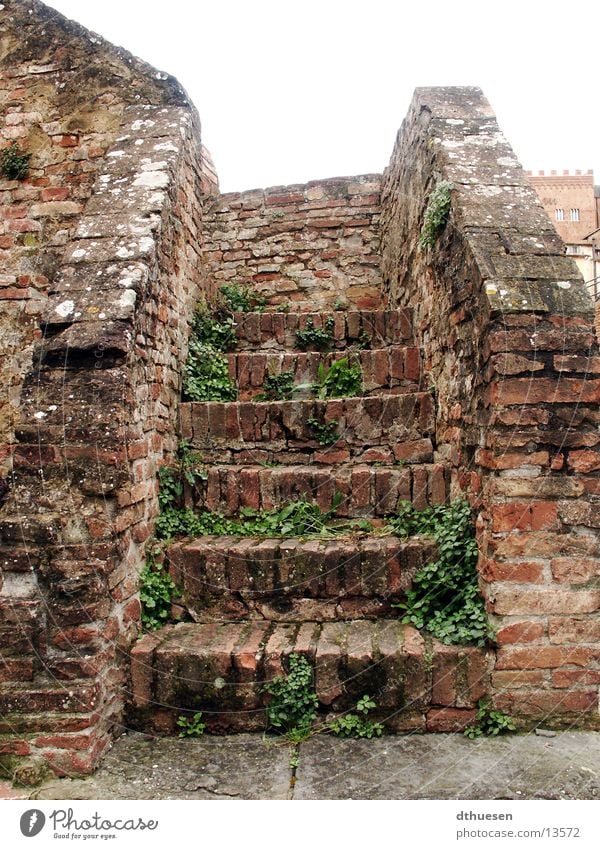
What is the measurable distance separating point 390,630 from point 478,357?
150cm

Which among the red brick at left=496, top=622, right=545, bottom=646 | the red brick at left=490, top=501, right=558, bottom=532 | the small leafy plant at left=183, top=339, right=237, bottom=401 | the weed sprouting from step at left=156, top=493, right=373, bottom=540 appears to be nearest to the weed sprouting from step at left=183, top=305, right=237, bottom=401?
the small leafy plant at left=183, top=339, right=237, bottom=401

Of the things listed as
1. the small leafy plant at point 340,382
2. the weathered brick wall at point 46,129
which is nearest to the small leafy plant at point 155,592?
the small leafy plant at point 340,382

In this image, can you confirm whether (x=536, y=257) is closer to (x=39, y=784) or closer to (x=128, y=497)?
(x=128, y=497)

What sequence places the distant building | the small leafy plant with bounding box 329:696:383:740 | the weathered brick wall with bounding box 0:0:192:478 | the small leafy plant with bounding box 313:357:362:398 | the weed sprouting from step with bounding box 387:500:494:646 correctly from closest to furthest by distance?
1. the small leafy plant with bounding box 329:696:383:740
2. the weed sprouting from step with bounding box 387:500:494:646
3. the small leafy plant with bounding box 313:357:362:398
4. the weathered brick wall with bounding box 0:0:192:478
5. the distant building

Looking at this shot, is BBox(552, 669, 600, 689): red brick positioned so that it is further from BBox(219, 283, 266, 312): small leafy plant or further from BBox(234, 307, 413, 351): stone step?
BBox(219, 283, 266, 312): small leafy plant

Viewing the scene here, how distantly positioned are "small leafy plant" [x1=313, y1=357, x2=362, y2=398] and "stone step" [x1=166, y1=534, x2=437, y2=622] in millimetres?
1275

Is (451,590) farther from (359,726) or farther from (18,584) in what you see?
(18,584)

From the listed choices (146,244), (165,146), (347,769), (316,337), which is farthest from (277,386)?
(347,769)

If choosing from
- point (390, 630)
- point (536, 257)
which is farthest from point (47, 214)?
point (390, 630)

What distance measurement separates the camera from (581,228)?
3259cm

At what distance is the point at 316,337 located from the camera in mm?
4859

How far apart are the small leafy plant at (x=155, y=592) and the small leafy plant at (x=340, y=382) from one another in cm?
162

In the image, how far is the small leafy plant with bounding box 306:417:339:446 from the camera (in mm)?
3959

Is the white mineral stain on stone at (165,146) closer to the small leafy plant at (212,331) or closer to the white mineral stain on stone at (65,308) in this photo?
the small leafy plant at (212,331)
